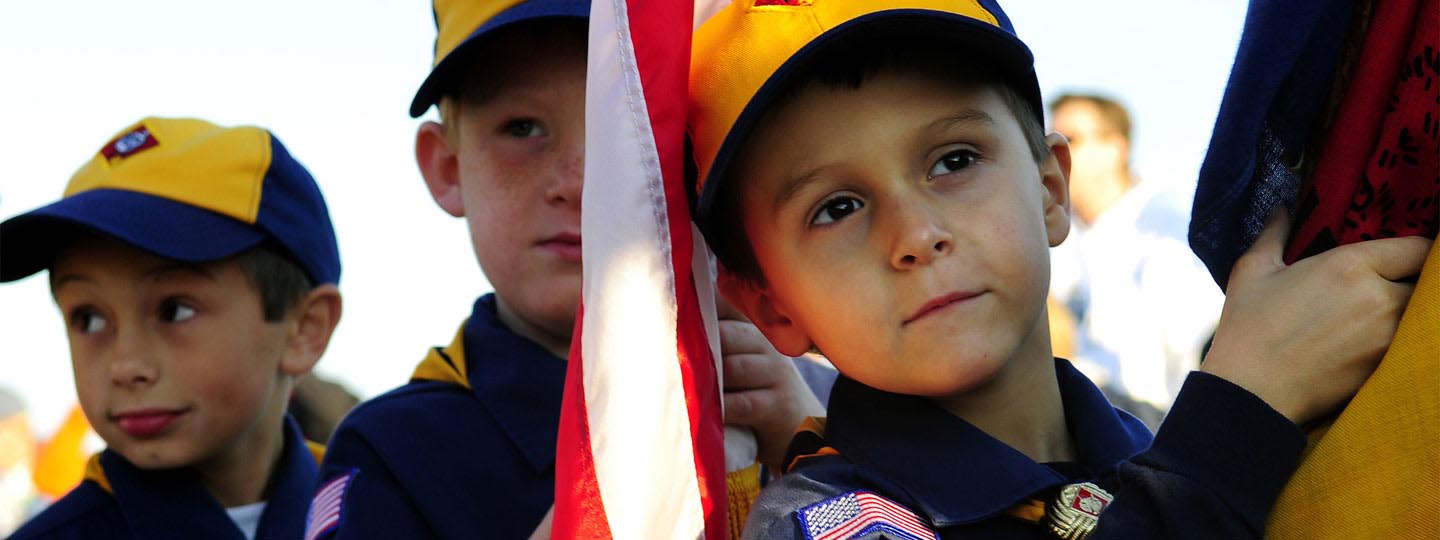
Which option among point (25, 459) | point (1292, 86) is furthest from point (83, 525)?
point (25, 459)

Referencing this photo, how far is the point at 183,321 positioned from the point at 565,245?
990mm

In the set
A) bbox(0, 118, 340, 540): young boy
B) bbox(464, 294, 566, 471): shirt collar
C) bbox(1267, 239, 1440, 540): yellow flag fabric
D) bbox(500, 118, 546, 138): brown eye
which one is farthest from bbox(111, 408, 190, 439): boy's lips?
bbox(1267, 239, 1440, 540): yellow flag fabric

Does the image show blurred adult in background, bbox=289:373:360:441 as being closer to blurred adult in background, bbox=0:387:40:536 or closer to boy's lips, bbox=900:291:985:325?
boy's lips, bbox=900:291:985:325

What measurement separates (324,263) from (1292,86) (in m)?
2.21

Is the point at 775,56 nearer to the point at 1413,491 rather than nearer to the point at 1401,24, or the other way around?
the point at 1401,24

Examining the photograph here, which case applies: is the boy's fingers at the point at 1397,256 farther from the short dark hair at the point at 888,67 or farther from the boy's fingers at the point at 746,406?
the boy's fingers at the point at 746,406

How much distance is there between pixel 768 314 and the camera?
1741mm

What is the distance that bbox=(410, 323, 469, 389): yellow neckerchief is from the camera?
2.30m

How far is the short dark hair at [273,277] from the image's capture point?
290 centimetres

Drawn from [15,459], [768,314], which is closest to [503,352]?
[768,314]

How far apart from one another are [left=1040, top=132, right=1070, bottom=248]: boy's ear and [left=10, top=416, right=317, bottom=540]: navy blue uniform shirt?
1747 mm

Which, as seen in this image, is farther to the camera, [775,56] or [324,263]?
[324,263]

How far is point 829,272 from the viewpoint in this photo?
61.7 inches

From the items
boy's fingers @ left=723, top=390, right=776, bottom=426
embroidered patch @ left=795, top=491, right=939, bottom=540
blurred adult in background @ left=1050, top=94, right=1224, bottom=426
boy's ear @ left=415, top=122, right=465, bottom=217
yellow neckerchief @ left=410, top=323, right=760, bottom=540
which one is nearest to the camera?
embroidered patch @ left=795, top=491, right=939, bottom=540
